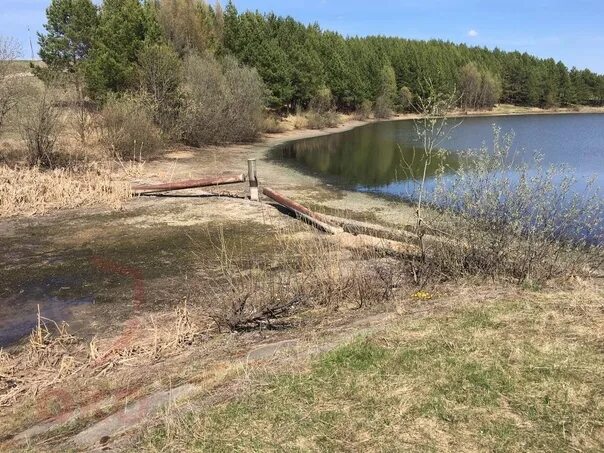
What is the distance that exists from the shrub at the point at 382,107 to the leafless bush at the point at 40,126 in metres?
51.0

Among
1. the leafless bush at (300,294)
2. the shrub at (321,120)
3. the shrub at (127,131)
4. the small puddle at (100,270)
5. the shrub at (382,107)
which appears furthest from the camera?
the shrub at (382,107)

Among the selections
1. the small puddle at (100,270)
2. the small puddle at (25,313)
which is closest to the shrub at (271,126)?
the small puddle at (100,270)

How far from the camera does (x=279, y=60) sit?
4422cm

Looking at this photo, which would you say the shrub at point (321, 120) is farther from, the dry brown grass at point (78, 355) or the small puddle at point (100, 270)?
the dry brown grass at point (78, 355)

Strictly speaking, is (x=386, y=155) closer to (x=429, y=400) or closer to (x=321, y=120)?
(x=321, y=120)

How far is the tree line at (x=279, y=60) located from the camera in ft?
93.6

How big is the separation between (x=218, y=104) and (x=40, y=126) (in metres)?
13.2

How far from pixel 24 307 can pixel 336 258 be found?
4.59m

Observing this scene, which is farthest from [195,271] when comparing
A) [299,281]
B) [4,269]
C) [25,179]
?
[25,179]

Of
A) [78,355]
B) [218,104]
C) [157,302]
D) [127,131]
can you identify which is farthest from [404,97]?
[78,355]

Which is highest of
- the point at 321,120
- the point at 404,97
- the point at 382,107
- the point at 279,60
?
Result: the point at 279,60

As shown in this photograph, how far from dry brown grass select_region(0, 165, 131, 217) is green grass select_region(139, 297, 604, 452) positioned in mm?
10915

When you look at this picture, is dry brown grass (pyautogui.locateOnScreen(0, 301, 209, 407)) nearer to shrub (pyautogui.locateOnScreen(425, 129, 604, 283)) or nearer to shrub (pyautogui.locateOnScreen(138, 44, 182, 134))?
shrub (pyautogui.locateOnScreen(425, 129, 604, 283))

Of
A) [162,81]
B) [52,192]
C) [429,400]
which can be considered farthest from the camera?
[162,81]
